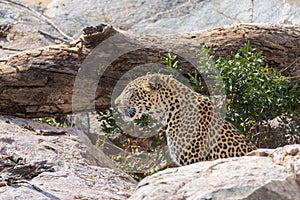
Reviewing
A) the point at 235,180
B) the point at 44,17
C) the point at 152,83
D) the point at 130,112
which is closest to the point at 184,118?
the point at 152,83

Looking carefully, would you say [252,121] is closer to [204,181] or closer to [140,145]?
[140,145]

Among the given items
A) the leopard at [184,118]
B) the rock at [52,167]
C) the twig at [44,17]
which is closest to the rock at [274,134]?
the leopard at [184,118]

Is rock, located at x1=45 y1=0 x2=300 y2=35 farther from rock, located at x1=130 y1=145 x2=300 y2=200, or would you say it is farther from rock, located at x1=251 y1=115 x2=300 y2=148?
rock, located at x1=130 y1=145 x2=300 y2=200

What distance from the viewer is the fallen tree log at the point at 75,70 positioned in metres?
8.45

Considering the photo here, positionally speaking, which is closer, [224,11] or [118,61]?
[118,61]

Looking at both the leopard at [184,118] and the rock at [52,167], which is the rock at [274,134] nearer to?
the leopard at [184,118]

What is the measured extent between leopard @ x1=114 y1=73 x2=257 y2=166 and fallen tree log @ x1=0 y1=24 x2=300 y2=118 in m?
0.69

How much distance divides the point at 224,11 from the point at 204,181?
954 cm

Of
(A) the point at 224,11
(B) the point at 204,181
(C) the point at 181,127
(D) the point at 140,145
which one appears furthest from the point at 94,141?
(B) the point at 204,181

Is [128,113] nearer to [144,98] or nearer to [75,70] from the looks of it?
[144,98]

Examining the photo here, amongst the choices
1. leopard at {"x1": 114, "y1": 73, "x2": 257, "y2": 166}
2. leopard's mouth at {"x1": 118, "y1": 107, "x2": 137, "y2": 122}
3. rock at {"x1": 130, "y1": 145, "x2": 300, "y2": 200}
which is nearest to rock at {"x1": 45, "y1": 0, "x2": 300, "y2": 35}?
leopard's mouth at {"x1": 118, "y1": 107, "x2": 137, "y2": 122}

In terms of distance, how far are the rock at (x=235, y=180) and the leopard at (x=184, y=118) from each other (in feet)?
7.38

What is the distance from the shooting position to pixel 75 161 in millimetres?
7023

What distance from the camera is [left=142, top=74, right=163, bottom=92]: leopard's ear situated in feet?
25.3
